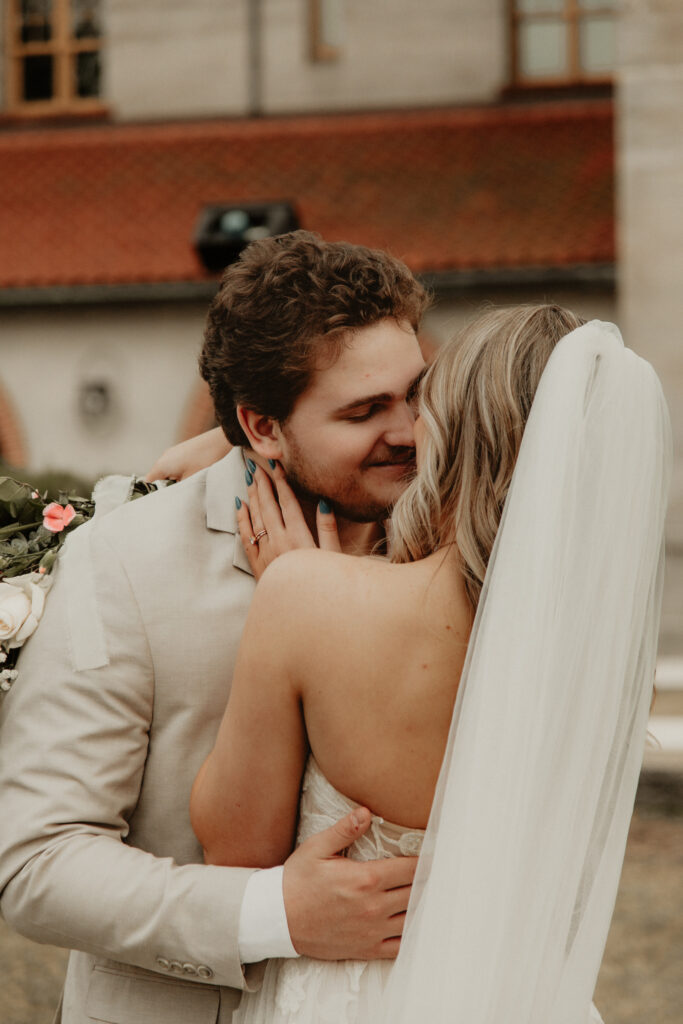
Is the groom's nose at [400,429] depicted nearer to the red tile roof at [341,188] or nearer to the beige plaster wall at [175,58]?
the red tile roof at [341,188]

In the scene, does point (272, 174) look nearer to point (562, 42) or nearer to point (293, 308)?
point (562, 42)

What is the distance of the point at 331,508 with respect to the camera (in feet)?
7.82

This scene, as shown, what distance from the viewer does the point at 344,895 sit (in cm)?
198

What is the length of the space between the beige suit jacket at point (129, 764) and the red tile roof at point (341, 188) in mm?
9910

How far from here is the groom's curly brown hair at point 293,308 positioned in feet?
7.52

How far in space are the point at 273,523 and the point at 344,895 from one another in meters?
0.70

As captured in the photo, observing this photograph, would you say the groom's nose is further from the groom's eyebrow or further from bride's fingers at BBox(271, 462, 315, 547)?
bride's fingers at BBox(271, 462, 315, 547)

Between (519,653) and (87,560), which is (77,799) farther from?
(519,653)

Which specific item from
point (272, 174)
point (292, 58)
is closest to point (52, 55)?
point (292, 58)

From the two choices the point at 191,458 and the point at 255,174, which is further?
the point at 255,174

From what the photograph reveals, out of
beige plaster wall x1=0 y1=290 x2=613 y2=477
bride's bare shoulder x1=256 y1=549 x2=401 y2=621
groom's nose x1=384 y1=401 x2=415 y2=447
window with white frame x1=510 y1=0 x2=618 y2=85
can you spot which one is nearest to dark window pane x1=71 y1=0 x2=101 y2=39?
beige plaster wall x1=0 y1=290 x2=613 y2=477

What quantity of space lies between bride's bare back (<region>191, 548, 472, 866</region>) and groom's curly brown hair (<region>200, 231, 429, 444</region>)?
49cm

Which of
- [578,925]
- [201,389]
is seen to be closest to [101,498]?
[578,925]

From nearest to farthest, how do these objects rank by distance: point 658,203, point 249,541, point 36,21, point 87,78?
point 249,541
point 658,203
point 87,78
point 36,21
